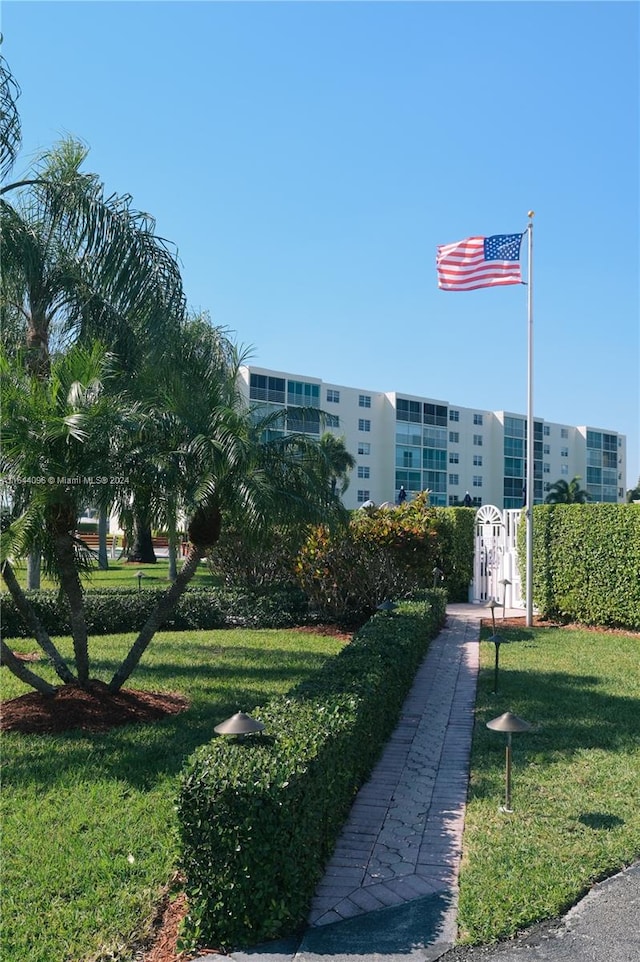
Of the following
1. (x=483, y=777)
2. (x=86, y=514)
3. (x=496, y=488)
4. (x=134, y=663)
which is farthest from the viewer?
(x=496, y=488)

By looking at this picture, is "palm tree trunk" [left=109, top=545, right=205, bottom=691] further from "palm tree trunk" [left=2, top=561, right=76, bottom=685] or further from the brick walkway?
the brick walkway

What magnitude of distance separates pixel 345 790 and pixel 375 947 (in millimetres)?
1624

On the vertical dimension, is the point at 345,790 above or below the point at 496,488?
below

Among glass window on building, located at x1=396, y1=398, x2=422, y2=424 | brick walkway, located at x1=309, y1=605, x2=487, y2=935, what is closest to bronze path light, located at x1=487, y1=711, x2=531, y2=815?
brick walkway, located at x1=309, y1=605, x2=487, y2=935

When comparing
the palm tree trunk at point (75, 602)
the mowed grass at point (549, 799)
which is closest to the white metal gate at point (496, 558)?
the mowed grass at point (549, 799)

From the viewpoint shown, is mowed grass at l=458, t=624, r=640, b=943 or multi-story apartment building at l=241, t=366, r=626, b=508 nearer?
mowed grass at l=458, t=624, r=640, b=943

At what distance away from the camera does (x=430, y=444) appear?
6594 centimetres

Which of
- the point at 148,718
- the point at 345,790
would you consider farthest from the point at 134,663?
the point at 345,790

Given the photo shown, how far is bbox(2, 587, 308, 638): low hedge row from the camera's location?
13.8 m

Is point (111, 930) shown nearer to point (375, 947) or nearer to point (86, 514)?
point (375, 947)

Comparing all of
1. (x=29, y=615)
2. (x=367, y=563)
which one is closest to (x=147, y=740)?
(x=29, y=615)

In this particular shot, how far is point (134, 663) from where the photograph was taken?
27.8 feet

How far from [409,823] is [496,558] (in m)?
13.8

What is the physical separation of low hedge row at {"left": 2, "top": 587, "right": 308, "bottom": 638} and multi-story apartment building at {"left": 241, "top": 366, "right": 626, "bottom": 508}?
3500cm
